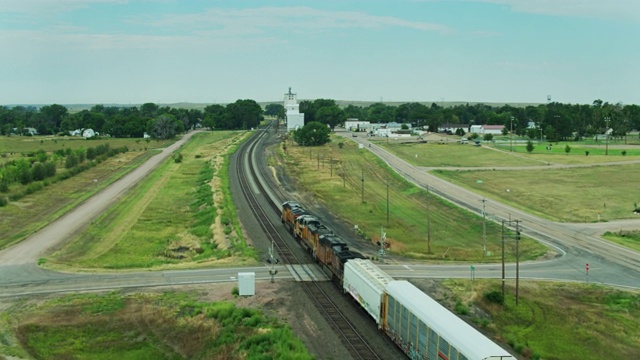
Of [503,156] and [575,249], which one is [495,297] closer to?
[575,249]

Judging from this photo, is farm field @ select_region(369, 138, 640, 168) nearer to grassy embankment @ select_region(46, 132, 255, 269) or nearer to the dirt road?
grassy embankment @ select_region(46, 132, 255, 269)

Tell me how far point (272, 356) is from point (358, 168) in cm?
11469

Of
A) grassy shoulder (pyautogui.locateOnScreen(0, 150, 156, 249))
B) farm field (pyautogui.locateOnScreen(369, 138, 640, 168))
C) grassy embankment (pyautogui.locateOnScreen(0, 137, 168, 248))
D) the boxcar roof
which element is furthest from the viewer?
farm field (pyautogui.locateOnScreen(369, 138, 640, 168))

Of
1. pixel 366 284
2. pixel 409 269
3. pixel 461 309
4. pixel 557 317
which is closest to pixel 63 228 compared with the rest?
pixel 409 269

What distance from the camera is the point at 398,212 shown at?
9575cm

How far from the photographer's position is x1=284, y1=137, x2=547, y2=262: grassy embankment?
71.1m

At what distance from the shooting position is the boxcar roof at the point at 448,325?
28.8 meters

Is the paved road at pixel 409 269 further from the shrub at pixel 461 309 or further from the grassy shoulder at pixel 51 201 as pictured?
the shrub at pixel 461 309

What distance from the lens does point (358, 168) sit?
148875 mm

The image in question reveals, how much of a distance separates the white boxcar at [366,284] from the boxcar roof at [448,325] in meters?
1.71

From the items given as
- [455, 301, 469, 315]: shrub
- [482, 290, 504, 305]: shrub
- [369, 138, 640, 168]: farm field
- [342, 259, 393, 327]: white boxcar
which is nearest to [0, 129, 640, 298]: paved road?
[482, 290, 504, 305]: shrub

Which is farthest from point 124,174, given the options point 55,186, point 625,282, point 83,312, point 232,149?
point 625,282

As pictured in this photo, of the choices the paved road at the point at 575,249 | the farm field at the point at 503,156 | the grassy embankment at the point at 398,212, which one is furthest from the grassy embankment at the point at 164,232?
the farm field at the point at 503,156

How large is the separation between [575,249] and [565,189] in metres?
49.5
